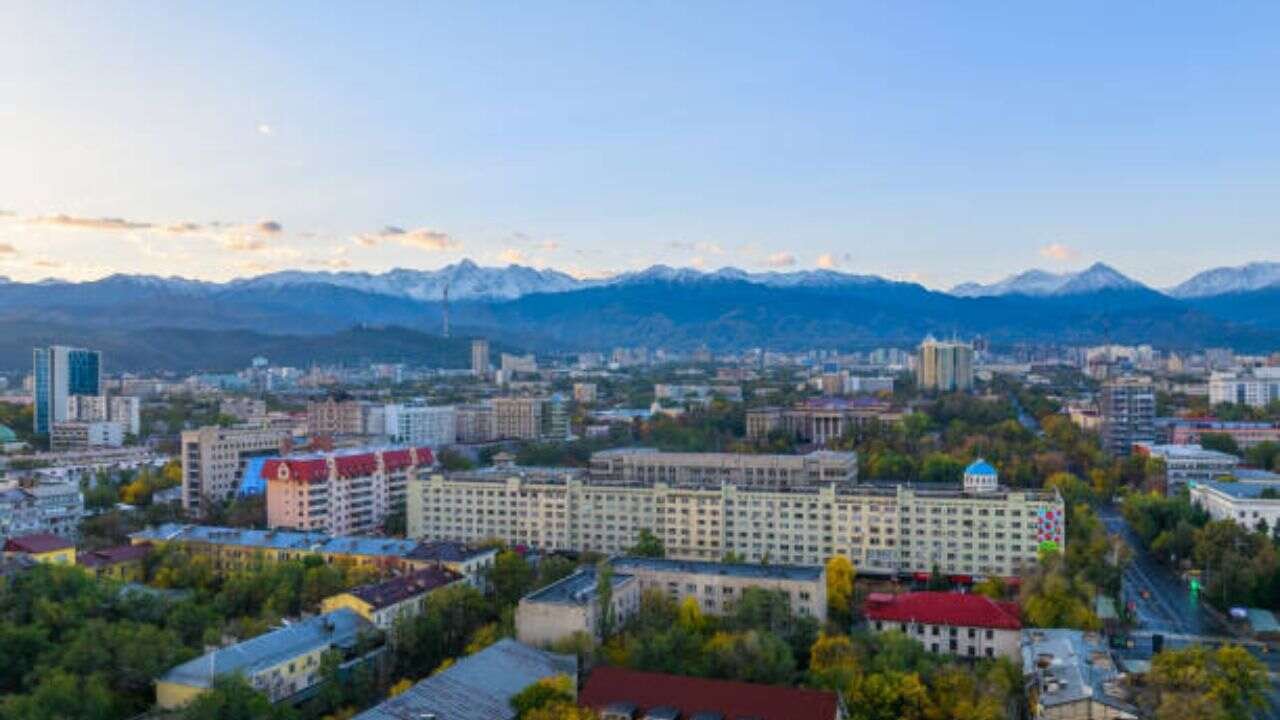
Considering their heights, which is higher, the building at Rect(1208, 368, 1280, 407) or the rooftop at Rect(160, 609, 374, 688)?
the building at Rect(1208, 368, 1280, 407)

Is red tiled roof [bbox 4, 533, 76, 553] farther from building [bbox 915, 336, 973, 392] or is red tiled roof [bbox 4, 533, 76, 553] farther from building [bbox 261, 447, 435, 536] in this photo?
building [bbox 915, 336, 973, 392]

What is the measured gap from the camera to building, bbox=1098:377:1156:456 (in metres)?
46.5

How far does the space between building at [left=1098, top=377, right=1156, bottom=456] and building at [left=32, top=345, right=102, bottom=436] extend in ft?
169

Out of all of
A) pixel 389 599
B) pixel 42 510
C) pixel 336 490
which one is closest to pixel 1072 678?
pixel 389 599

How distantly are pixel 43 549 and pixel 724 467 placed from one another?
21.8 m

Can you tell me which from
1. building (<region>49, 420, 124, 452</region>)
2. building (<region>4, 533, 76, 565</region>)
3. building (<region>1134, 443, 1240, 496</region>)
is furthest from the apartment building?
building (<region>49, 420, 124, 452</region>)

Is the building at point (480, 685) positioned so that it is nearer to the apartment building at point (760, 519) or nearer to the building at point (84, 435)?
the apartment building at point (760, 519)

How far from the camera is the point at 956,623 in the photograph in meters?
19.3

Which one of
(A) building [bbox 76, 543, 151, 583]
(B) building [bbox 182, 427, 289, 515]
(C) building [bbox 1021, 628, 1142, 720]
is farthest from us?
(B) building [bbox 182, 427, 289, 515]

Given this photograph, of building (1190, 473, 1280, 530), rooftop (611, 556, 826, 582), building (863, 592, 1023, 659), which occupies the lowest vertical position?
building (863, 592, 1023, 659)

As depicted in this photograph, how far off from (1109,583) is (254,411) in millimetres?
52506

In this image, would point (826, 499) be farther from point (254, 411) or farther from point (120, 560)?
point (254, 411)

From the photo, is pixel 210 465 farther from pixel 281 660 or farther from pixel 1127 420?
pixel 1127 420

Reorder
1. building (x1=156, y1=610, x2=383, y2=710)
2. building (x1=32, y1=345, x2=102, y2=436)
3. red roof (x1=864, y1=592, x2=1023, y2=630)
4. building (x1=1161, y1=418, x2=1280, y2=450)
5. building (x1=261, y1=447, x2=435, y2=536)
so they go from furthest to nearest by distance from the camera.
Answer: building (x1=32, y1=345, x2=102, y2=436), building (x1=1161, y1=418, x2=1280, y2=450), building (x1=261, y1=447, x2=435, y2=536), red roof (x1=864, y1=592, x2=1023, y2=630), building (x1=156, y1=610, x2=383, y2=710)
